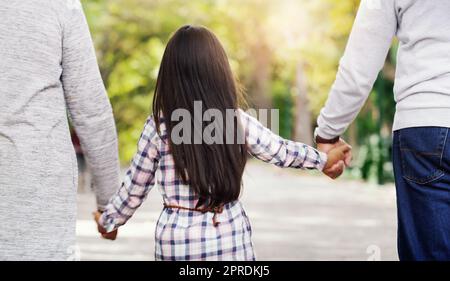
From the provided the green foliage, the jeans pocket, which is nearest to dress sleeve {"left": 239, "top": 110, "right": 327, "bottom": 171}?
the jeans pocket

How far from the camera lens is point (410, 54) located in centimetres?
327

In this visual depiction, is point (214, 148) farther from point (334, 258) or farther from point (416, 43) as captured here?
point (334, 258)

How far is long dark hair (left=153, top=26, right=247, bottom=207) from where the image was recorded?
129 inches

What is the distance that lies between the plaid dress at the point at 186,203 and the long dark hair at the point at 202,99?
51 mm

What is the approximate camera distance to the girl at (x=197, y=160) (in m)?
3.25

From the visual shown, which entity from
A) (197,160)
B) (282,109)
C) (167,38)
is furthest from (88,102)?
(282,109)

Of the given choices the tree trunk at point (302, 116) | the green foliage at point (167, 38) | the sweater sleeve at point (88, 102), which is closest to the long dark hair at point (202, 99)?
the sweater sleeve at point (88, 102)

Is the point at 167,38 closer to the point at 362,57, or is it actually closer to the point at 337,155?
the point at 337,155

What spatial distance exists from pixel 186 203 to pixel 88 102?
513mm

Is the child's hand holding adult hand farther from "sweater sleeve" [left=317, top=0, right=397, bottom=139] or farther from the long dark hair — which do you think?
the long dark hair

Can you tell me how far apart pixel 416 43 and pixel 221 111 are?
750mm

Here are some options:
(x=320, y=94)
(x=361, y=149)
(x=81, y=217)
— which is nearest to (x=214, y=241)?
(x=81, y=217)

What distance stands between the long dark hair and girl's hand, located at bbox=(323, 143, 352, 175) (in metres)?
0.67
